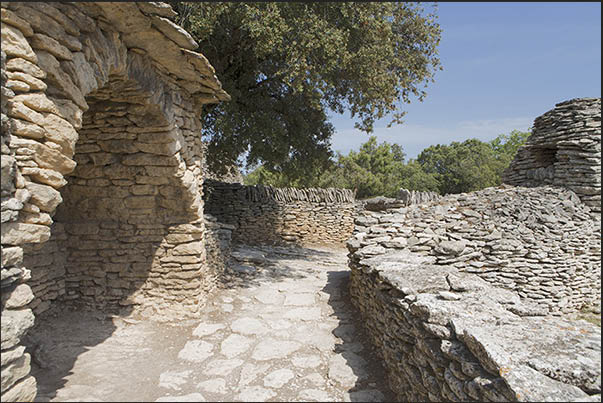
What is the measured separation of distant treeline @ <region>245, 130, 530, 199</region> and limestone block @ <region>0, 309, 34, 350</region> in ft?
67.9

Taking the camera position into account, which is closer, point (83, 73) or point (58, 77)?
point (58, 77)

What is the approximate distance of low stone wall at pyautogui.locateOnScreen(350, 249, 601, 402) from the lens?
6.44ft

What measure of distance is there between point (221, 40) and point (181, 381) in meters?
6.78

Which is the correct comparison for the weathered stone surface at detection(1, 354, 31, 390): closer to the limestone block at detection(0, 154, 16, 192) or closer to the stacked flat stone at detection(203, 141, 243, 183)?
the limestone block at detection(0, 154, 16, 192)

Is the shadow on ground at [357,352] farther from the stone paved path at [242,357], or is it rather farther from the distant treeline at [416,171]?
the distant treeline at [416,171]

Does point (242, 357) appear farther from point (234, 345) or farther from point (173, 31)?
point (173, 31)

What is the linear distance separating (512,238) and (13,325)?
7.57 metres

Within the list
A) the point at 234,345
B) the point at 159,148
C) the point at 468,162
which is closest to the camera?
the point at 234,345

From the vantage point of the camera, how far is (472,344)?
242 centimetres

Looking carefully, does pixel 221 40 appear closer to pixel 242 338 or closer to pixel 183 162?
pixel 183 162

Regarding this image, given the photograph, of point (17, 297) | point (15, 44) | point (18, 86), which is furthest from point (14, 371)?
point (15, 44)

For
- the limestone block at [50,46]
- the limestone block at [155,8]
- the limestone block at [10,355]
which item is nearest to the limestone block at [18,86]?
the limestone block at [50,46]

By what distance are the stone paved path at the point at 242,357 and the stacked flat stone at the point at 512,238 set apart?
1557 mm

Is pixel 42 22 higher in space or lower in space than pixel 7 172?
higher
